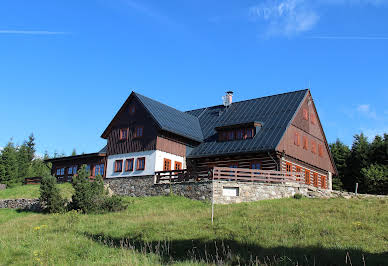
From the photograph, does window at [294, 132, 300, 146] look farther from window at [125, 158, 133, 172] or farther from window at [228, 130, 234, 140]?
window at [125, 158, 133, 172]

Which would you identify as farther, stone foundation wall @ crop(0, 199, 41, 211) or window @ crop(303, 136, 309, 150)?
window @ crop(303, 136, 309, 150)

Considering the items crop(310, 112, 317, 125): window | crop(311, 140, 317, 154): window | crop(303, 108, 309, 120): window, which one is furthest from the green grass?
crop(310, 112, 317, 125): window

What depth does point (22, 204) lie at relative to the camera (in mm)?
32750

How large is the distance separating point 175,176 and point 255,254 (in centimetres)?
1967

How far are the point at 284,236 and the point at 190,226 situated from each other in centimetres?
494

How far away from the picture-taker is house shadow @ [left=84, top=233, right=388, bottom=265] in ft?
39.9

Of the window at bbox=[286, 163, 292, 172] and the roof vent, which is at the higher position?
the roof vent

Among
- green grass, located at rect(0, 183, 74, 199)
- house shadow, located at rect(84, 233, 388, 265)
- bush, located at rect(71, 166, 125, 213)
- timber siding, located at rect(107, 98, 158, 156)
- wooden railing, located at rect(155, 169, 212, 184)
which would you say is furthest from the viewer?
timber siding, located at rect(107, 98, 158, 156)

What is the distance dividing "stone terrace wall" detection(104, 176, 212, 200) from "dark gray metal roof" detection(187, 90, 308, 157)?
183 inches

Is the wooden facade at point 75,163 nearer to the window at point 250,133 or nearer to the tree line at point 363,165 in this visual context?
the window at point 250,133

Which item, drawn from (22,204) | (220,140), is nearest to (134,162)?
(220,140)

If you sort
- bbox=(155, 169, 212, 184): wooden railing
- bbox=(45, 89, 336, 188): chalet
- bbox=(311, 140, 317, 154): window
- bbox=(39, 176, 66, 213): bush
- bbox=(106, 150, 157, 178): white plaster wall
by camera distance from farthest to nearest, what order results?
bbox=(311, 140, 317, 154): window → bbox=(106, 150, 157, 178): white plaster wall → bbox=(45, 89, 336, 188): chalet → bbox=(155, 169, 212, 184): wooden railing → bbox=(39, 176, 66, 213): bush

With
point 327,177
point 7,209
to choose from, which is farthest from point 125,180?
point 327,177

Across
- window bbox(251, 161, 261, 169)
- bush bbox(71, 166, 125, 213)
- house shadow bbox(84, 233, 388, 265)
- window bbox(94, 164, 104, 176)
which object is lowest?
house shadow bbox(84, 233, 388, 265)
